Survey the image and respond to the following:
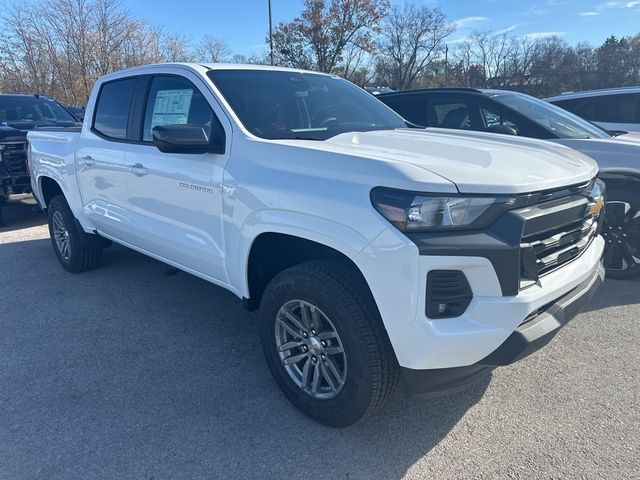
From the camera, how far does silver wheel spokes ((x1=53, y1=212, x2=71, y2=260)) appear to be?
5211 mm

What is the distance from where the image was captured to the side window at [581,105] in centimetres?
749

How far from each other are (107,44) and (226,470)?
84.3 ft

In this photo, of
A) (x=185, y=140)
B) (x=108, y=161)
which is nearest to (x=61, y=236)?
(x=108, y=161)

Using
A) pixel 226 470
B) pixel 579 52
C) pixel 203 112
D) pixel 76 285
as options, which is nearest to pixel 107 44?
pixel 76 285

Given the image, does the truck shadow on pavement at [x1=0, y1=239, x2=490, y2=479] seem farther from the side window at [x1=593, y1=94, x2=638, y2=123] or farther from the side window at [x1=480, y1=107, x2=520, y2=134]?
the side window at [x1=593, y1=94, x2=638, y2=123]

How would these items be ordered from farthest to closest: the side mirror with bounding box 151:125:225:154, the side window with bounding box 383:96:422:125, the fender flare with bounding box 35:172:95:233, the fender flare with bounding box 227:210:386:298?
the side window with bounding box 383:96:422:125, the fender flare with bounding box 35:172:95:233, the side mirror with bounding box 151:125:225:154, the fender flare with bounding box 227:210:386:298

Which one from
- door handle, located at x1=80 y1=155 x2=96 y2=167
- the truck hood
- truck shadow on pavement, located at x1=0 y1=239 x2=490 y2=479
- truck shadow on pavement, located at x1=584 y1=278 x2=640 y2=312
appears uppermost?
the truck hood

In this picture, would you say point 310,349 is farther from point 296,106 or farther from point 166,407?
point 296,106

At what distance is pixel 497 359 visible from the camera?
7.10 feet

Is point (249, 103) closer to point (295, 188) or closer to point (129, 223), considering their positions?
point (295, 188)

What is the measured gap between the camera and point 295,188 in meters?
2.51

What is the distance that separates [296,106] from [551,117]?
10.6 ft

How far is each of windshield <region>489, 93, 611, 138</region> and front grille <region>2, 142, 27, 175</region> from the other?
6829 mm

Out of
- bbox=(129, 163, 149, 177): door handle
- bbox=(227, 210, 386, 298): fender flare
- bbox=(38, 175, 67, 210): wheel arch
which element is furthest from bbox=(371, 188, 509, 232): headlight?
A: bbox=(38, 175, 67, 210): wheel arch
